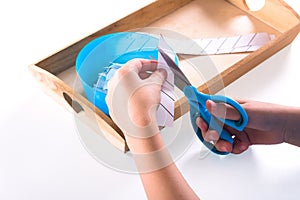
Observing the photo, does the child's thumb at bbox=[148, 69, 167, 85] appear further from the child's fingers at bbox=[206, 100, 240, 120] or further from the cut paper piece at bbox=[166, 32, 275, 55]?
the cut paper piece at bbox=[166, 32, 275, 55]

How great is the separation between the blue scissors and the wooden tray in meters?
0.03

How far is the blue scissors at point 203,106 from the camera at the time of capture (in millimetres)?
661


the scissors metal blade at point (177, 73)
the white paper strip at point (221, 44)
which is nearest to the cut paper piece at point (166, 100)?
the scissors metal blade at point (177, 73)

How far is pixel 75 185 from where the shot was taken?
0.69m

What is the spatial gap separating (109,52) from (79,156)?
17 centimetres

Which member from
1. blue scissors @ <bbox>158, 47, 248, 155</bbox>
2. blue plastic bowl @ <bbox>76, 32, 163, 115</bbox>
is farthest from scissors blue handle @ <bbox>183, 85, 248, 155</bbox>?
blue plastic bowl @ <bbox>76, 32, 163, 115</bbox>

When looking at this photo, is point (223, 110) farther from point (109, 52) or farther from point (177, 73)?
point (109, 52)

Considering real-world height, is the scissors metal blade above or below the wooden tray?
above

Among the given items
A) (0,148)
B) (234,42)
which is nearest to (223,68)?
(234,42)

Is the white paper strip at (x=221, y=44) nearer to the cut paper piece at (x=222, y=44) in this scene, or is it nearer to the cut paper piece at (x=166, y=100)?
the cut paper piece at (x=222, y=44)

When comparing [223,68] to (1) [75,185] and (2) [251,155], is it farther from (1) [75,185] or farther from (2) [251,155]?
(1) [75,185]

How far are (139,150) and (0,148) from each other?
0.22m

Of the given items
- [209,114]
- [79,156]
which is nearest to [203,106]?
[209,114]

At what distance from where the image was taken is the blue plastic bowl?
0.77 m
